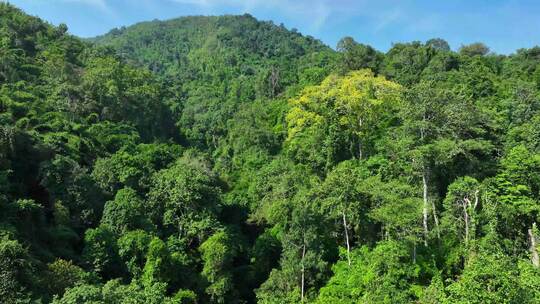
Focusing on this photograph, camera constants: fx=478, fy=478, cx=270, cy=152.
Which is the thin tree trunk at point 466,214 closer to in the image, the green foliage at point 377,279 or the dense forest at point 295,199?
the dense forest at point 295,199

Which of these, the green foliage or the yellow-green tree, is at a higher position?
the yellow-green tree

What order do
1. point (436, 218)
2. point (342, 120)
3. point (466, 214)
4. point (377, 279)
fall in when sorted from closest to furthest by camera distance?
point (377, 279), point (466, 214), point (436, 218), point (342, 120)

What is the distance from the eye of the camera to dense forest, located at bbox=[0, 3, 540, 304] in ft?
82.2

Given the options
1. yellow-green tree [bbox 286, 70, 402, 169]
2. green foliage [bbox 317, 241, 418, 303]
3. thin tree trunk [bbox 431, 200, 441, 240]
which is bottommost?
green foliage [bbox 317, 241, 418, 303]

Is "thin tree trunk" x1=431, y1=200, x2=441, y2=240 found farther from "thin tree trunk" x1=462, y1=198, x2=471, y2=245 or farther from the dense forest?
"thin tree trunk" x1=462, y1=198, x2=471, y2=245

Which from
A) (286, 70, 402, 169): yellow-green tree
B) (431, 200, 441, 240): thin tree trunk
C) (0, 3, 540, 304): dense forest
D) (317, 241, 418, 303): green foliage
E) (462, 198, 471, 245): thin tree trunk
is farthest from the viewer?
(286, 70, 402, 169): yellow-green tree

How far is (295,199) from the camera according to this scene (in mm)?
32875

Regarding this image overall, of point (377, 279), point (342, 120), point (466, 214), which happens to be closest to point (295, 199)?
point (377, 279)

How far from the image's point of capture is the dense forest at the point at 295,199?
25062 millimetres

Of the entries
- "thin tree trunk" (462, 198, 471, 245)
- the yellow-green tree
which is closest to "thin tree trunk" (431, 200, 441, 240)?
"thin tree trunk" (462, 198, 471, 245)

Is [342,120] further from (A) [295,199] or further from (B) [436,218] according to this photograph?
(B) [436,218]

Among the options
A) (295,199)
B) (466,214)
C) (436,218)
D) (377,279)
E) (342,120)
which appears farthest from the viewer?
(342,120)

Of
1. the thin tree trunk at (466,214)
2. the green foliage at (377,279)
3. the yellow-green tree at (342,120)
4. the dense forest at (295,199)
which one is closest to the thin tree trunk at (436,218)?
the dense forest at (295,199)

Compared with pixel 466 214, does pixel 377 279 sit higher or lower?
lower
